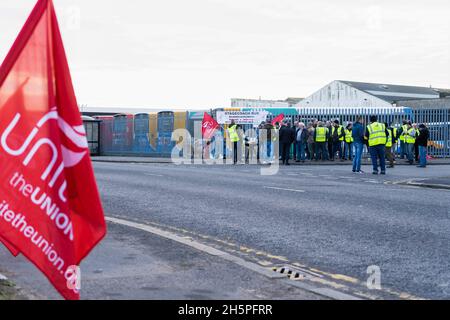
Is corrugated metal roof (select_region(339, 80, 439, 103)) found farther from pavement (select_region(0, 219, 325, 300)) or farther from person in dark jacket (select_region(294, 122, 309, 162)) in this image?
pavement (select_region(0, 219, 325, 300))

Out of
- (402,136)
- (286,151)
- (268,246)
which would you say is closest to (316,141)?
(286,151)

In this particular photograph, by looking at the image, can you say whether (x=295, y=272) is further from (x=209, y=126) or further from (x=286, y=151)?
(x=209, y=126)

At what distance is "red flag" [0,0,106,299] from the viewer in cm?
388

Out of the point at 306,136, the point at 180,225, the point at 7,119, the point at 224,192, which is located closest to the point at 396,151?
the point at 306,136

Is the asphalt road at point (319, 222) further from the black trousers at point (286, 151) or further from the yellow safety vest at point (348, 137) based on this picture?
the yellow safety vest at point (348, 137)

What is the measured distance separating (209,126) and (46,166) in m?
27.7

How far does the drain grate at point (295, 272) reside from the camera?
21.2 feet

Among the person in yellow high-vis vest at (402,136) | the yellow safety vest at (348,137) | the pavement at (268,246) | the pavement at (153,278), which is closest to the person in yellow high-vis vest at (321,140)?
the yellow safety vest at (348,137)

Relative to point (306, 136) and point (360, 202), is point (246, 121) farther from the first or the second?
point (360, 202)

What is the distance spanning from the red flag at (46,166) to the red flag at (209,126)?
27.4 metres

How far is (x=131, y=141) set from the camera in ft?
127

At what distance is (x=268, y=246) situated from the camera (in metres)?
8.20
